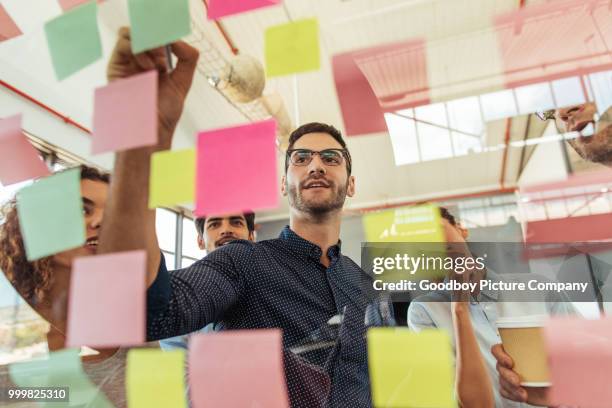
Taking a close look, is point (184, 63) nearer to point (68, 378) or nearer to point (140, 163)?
point (140, 163)

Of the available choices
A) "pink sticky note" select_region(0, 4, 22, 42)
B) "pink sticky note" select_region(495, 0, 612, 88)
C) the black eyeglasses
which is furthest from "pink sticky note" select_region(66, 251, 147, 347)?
"pink sticky note" select_region(495, 0, 612, 88)

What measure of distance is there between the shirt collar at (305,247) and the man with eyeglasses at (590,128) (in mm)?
425

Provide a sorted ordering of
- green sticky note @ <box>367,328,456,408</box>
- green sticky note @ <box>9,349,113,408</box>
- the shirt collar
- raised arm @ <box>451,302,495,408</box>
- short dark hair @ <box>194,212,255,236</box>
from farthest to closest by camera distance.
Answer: short dark hair @ <box>194,212,255,236</box> < the shirt collar < green sticky note @ <box>9,349,113,408</box> < raised arm @ <box>451,302,495,408</box> < green sticky note @ <box>367,328,456,408</box>

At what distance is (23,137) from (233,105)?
476 mm

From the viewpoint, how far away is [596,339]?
1.26 ft

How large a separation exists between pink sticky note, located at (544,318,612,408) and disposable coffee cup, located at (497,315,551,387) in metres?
0.03

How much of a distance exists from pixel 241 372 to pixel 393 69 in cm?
44

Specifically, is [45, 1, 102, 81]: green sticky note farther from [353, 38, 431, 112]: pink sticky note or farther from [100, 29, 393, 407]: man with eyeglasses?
[353, 38, 431, 112]: pink sticky note

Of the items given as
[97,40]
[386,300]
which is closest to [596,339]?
[386,300]

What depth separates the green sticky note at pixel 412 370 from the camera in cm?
38

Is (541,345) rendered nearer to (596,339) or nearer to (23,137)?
(596,339)

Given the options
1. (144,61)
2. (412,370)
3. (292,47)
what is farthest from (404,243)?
(144,61)

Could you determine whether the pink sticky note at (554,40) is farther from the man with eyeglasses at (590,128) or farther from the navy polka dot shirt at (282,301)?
the navy polka dot shirt at (282,301)

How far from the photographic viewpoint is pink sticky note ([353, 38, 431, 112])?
0.52 metres
